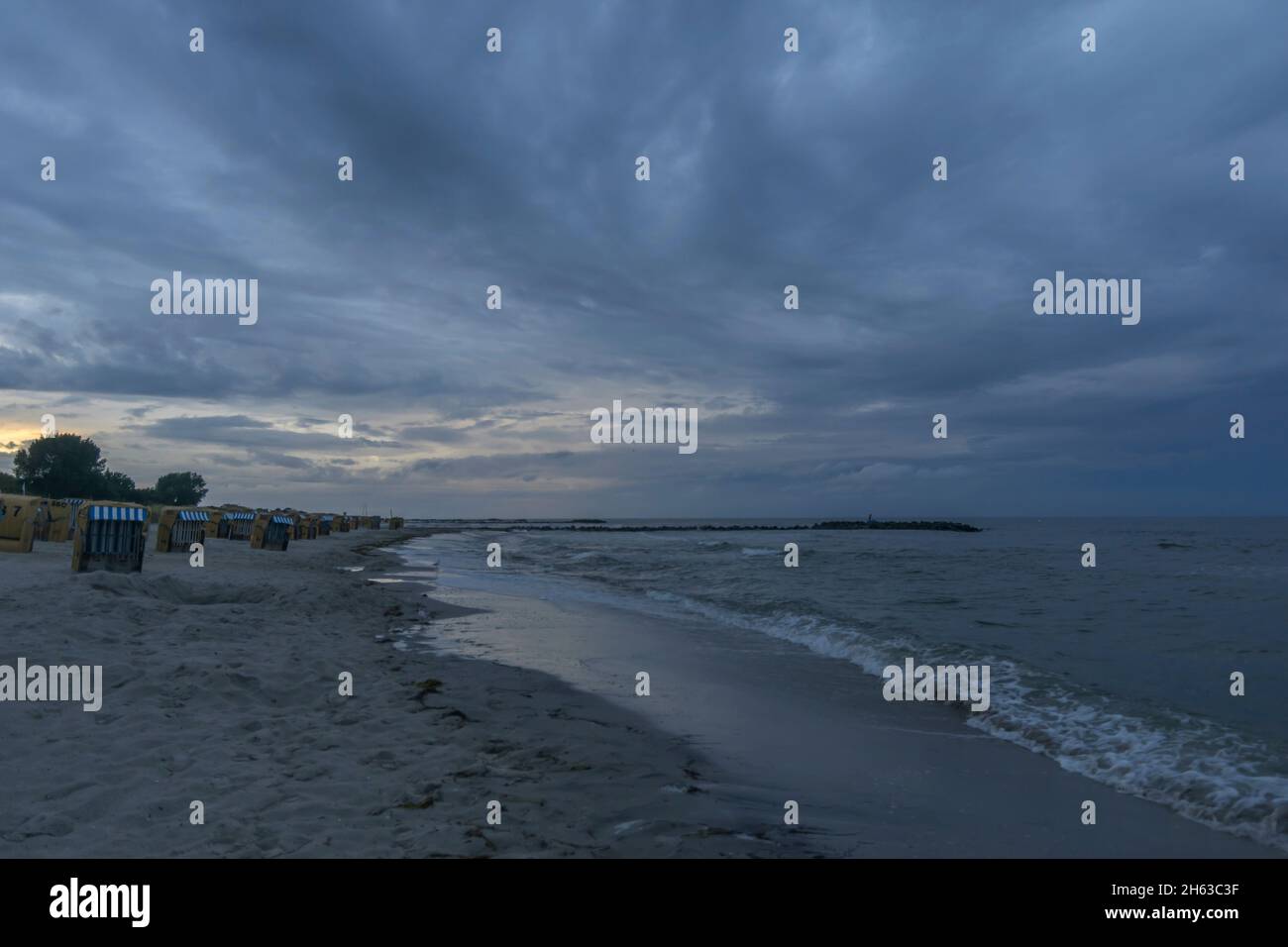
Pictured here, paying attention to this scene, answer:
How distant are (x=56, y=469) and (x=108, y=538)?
65.4m

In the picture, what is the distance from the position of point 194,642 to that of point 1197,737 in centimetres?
1214

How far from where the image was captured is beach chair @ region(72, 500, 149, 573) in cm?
1556

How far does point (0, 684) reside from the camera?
7.23 metres

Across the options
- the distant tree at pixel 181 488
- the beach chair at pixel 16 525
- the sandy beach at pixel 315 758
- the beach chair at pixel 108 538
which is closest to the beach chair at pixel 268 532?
the beach chair at pixel 16 525

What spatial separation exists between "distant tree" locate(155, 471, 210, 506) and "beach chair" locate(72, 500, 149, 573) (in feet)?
258

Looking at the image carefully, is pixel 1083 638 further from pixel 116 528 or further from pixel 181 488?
pixel 181 488

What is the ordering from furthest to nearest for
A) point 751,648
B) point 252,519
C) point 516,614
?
point 252,519 < point 516,614 < point 751,648

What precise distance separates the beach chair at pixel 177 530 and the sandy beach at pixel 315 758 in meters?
16.3

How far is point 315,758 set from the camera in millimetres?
6012

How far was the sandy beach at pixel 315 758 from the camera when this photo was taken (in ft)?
15.0

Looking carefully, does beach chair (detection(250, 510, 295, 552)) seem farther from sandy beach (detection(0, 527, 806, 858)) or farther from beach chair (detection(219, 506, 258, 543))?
sandy beach (detection(0, 527, 806, 858))

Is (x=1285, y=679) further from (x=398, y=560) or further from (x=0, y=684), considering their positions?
(x=398, y=560)

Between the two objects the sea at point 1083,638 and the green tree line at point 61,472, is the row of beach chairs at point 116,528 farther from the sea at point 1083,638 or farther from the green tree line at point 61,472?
the green tree line at point 61,472
